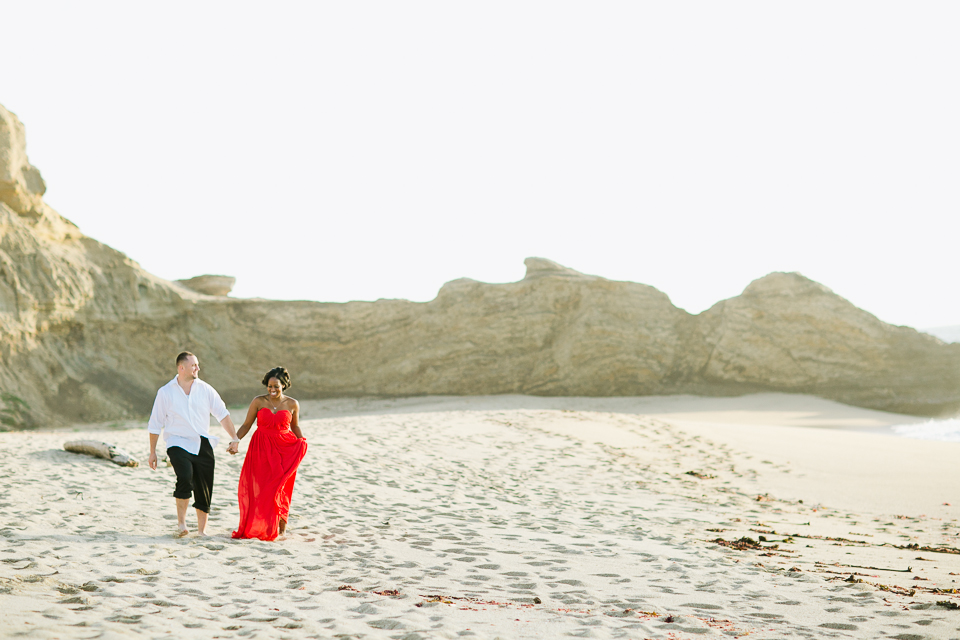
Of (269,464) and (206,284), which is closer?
(269,464)

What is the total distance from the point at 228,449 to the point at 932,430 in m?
16.3

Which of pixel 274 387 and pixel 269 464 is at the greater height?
pixel 274 387

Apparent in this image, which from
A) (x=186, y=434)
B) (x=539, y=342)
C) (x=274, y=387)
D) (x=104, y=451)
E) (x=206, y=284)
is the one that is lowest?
(x=104, y=451)

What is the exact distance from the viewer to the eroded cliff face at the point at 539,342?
18969mm

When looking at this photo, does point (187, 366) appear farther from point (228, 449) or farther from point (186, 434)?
point (228, 449)

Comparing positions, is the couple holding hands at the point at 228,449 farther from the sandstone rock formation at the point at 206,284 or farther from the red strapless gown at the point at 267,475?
the sandstone rock formation at the point at 206,284

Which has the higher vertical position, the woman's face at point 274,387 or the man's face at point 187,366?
the man's face at point 187,366

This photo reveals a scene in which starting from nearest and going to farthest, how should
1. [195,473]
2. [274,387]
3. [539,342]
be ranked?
[195,473]
[274,387]
[539,342]

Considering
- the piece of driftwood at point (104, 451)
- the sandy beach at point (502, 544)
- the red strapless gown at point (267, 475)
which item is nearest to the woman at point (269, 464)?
the red strapless gown at point (267, 475)

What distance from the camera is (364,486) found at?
8.11 meters

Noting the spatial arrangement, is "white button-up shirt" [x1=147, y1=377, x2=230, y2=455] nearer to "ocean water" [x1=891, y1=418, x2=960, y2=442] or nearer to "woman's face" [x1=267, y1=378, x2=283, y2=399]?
"woman's face" [x1=267, y1=378, x2=283, y2=399]

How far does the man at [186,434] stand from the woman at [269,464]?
231 mm

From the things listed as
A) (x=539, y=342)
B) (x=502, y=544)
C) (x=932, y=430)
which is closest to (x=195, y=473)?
(x=502, y=544)

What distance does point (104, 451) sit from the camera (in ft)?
27.9
